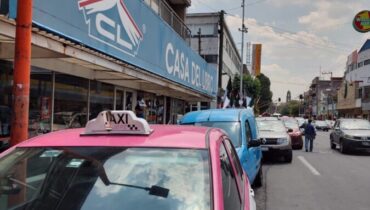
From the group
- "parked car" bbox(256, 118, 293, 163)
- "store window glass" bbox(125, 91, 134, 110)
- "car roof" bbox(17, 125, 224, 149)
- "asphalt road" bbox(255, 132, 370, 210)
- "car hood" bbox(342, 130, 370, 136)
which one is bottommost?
"asphalt road" bbox(255, 132, 370, 210)

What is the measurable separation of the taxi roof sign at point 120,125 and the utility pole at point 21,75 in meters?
1.19

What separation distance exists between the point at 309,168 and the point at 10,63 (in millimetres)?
9786

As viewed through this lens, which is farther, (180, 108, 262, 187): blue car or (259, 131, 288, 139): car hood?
(259, 131, 288, 139): car hood

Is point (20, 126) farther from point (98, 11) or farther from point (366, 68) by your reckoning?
point (366, 68)

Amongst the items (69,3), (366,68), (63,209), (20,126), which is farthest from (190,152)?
(366,68)

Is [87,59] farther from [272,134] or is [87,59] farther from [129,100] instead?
[272,134]

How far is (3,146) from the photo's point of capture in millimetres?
8070

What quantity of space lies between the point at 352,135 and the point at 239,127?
1342cm

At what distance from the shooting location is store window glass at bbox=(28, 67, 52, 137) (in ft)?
29.9

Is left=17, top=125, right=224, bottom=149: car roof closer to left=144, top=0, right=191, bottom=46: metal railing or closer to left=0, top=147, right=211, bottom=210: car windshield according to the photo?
left=0, top=147, right=211, bottom=210: car windshield

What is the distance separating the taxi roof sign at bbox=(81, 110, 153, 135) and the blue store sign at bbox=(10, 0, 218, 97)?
11.2 feet

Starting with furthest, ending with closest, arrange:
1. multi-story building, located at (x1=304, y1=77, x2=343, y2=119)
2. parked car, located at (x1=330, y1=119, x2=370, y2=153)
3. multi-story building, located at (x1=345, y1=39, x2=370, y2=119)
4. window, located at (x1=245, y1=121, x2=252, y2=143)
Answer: multi-story building, located at (x1=304, y1=77, x2=343, y2=119)
multi-story building, located at (x1=345, y1=39, x2=370, y2=119)
parked car, located at (x1=330, y1=119, x2=370, y2=153)
window, located at (x1=245, y1=121, x2=252, y2=143)

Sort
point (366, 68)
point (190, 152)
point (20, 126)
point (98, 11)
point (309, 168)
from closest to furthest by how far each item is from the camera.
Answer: point (190, 152)
point (20, 126)
point (98, 11)
point (309, 168)
point (366, 68)

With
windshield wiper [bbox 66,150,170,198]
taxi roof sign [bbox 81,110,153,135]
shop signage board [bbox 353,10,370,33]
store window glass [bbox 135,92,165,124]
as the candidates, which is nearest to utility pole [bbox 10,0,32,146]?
taxi roof sign [bbox 81,110,153,135]
